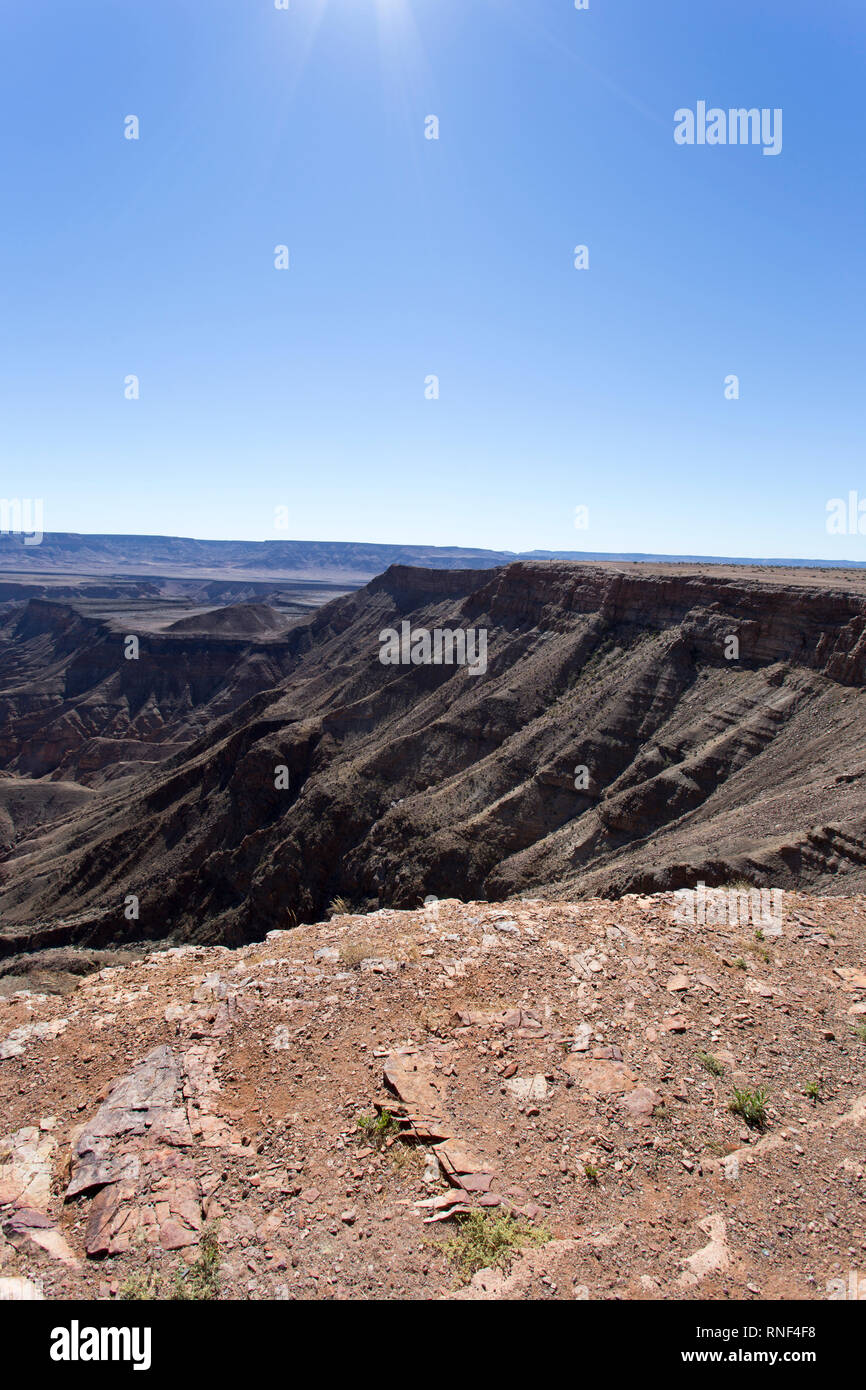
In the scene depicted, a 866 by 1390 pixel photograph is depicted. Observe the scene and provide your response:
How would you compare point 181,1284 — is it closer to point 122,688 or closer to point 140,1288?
point 140,1288

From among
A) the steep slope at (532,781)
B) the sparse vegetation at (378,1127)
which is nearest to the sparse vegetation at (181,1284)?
the sparse vegetation at (378,1127)

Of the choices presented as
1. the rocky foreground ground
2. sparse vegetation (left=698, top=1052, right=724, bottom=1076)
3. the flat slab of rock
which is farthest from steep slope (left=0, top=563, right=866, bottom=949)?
the flat slab of rock

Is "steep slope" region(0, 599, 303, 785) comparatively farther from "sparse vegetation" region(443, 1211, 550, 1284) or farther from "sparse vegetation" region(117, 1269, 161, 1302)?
"sparse vegetation" region(443, 1211, 550, 1284)

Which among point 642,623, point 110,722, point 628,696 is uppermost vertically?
point 642,623

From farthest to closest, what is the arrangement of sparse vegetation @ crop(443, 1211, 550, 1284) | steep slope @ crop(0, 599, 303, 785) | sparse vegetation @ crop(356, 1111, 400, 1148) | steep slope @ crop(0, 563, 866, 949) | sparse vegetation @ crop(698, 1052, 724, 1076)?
steep slope @ crop(0, 599, 303, 785) → steep slope @ crop(0, 563, 866, 949) → sparse vegetation @ crop(698, 1052, 724, 1076) → sparse vegetation @ crop(356, 1111, 400, 1148) → sparse vegetation @ crop(443, 1211, 550, 1284)

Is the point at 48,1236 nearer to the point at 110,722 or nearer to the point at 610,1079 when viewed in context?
the point at 610,1079

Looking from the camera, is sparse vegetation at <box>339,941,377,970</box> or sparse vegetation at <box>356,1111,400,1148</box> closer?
sparse vegetation at <box>356,1111,400,1148</box>

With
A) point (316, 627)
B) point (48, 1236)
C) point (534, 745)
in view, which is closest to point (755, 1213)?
point (48, 1236)

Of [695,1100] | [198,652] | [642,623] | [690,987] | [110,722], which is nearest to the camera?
[695,1100]
